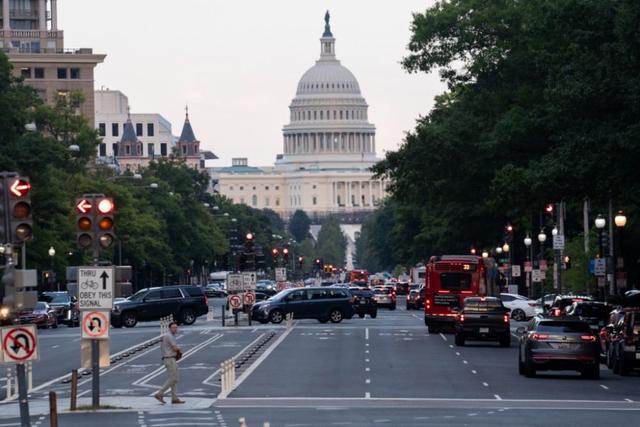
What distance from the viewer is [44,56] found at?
169875 mm

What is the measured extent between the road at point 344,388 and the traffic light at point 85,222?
3.16 meters

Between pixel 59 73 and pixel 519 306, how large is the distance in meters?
90.7

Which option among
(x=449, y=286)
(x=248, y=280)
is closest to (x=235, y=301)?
(x=248, y=280)

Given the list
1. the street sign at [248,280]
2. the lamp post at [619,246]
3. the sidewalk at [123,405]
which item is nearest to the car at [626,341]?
the sidewalk at [123,405]

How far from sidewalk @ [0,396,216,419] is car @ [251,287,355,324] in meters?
43.3

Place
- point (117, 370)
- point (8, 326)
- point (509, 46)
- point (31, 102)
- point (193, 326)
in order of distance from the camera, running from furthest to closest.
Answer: point (31, 102) < point (193, 326) < point (509, 46) < point (117, 370) < point (8, 326)

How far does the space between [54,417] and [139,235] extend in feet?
330

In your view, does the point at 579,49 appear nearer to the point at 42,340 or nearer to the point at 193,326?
the point at 42,340

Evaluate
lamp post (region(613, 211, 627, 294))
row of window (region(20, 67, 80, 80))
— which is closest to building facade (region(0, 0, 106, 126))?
row of window (region(20, 67, 80, 80))

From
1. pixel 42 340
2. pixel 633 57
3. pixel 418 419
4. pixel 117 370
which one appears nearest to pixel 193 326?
pixel 42 340

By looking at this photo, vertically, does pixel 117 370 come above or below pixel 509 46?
below

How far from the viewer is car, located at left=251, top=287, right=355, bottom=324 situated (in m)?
83.2

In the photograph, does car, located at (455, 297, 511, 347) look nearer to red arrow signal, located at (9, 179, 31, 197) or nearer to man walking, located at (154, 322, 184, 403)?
man walking, located at (154, 322, 184, 403)

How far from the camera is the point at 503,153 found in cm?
6944
